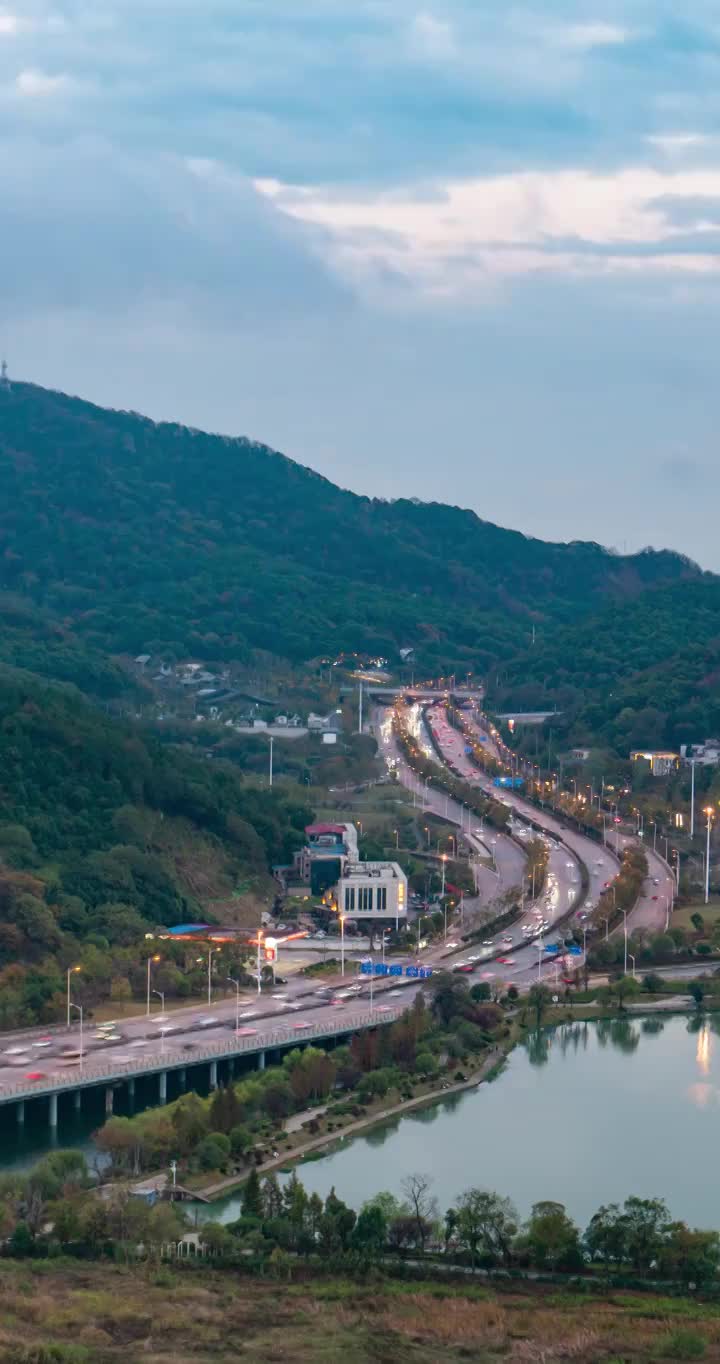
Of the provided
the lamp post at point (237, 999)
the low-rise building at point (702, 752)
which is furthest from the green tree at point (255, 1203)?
the low-rise building at point (702, 752)

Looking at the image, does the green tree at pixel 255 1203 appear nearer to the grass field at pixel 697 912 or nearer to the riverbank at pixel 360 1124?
the riverbank at pixel 360 1124

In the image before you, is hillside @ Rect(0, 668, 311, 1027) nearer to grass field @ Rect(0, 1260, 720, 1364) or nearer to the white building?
the white building

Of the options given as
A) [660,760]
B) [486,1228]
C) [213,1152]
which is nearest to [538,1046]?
[213,1152]

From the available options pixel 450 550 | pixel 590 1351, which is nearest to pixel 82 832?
pixel 590 1351

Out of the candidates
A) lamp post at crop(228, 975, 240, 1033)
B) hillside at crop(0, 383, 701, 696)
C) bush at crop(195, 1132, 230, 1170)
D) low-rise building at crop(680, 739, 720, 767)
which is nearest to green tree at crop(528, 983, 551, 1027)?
lamp post at crop(228, 975, 240, 1033)

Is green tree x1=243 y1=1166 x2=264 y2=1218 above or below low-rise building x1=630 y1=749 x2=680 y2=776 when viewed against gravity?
below

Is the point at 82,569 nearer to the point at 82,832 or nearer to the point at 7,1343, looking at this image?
the point at 82,832
